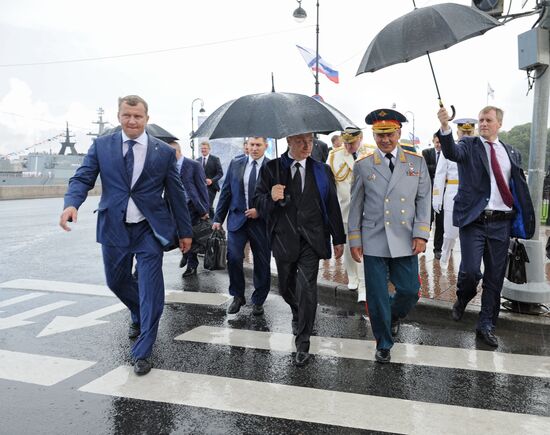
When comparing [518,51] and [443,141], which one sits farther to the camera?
[518,51]

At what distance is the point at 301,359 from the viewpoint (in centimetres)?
414

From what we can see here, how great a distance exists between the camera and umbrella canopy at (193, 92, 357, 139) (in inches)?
155

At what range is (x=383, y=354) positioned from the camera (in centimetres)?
420

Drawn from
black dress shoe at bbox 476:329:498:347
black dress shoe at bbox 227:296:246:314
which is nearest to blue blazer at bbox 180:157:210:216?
black dress shoe at bbox 227:296:246:314

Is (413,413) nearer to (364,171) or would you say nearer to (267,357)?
(267,357)

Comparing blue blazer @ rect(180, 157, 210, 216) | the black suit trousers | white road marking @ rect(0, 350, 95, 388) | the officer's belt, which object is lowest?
white road marking @ rect(0, 350, 95, 388)

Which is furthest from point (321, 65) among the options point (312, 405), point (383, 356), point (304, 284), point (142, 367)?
point (312, 405)

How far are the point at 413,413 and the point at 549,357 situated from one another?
1.83 meters

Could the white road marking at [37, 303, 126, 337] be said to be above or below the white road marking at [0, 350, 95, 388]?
below

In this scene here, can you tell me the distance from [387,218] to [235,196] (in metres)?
2.12

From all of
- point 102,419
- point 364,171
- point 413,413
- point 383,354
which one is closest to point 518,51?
point 364,171

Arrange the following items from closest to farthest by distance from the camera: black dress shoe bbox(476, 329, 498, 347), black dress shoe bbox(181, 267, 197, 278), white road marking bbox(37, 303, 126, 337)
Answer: black dress shoe bbox(476, 329, 498, 347)
white road marking bbox(37, 303, 126, 337)
black dress shoe bbox(181, 267, 197, 278)

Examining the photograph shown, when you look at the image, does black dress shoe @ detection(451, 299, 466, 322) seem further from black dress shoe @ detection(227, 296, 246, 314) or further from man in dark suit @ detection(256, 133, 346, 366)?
black dress shoe @ detection(227, 296, 246, 314)

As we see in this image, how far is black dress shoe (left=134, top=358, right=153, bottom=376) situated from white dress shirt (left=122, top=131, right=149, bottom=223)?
1.13 m
